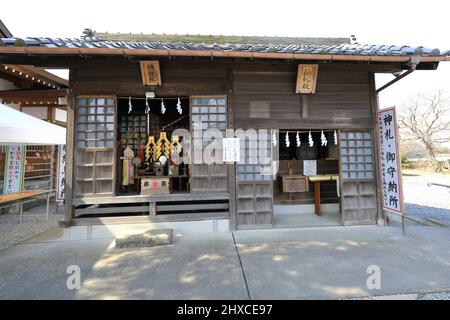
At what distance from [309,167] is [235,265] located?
566cm

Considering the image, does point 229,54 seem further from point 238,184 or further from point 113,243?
point 113,243

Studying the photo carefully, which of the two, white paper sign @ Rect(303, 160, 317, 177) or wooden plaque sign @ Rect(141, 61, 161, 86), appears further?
white paper sign @ Rect(303, 160, 317, 177)

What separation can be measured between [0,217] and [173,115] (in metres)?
7.18

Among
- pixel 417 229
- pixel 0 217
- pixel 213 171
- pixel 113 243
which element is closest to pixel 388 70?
pixel 417 229

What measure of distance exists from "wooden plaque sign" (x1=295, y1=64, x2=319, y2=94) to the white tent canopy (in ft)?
23.2

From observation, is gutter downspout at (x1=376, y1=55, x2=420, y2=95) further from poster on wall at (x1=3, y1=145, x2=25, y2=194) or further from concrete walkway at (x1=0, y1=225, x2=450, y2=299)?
poster on wall at (x1=3, y1=145, x2=25, y2=194)

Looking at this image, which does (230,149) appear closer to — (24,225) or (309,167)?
(309,167)

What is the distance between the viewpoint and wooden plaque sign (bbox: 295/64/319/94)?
5.87m

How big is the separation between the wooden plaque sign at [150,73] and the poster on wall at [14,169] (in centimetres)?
750

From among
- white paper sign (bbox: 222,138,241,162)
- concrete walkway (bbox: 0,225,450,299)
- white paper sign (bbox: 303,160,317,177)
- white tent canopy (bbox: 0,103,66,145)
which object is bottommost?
concrete walkway (bbox: 0,225,450,299)

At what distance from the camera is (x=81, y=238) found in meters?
5.46

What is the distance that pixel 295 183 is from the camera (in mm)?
7973

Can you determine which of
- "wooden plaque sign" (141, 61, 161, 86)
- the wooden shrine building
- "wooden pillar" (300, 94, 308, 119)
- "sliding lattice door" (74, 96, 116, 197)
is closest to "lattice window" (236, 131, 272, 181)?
the wooden shrine building

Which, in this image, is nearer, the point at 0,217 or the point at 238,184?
the point at 238,184
